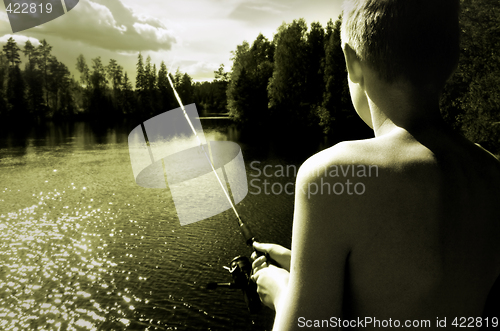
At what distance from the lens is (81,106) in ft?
256

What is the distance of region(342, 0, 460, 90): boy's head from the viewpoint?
88cm

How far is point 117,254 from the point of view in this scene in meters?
9.05

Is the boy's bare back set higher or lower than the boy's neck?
lower

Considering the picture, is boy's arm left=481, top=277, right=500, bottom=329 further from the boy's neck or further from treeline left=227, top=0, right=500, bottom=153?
treeline left=227, top=0, right=500, bottom=153

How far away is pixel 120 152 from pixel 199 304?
21.6m

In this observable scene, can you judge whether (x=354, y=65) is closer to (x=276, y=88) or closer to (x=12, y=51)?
(x=276, y=88)

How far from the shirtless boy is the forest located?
0.64 meters

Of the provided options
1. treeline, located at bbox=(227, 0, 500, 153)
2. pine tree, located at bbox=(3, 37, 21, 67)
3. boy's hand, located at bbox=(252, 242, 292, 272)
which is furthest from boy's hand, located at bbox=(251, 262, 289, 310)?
pine tree, located at bbox=(3, 37, 21, 67)

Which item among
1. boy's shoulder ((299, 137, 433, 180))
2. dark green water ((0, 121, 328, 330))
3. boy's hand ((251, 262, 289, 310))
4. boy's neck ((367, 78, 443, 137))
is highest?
boy's neck ((367, 78, 443, 137))

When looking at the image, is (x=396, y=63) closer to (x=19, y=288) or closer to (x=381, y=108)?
(x=381, y=108)

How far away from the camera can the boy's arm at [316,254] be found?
2.62 ft

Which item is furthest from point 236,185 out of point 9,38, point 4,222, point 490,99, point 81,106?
point 9,38

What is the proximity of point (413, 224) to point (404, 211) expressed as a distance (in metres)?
0.03

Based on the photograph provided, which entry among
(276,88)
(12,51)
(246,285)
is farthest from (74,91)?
(246,285)
